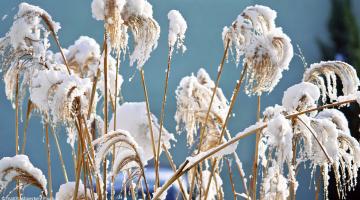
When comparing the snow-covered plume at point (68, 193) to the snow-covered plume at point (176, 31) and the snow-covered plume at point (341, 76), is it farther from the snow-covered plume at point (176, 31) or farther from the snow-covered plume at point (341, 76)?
the snow-covered plume at point (341, 76)

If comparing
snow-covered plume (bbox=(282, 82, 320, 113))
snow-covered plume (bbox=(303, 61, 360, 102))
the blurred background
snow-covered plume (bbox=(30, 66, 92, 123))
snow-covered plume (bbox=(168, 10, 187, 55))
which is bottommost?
snow-covered plume (bbox=(30, 66, 92, 123))

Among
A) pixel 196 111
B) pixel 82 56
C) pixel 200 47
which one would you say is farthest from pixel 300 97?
pixel 200 47

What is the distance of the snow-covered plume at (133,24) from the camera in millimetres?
956

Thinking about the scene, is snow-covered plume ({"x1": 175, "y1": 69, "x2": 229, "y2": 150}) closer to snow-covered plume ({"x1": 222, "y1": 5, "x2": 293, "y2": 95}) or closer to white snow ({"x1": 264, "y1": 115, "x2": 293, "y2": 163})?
snow-covered plume ({"x1": 222, "y1": 5, "x2": 293, "y2": 95})

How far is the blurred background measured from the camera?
585cm

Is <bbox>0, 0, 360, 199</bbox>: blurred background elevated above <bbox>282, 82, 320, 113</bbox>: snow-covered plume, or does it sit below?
above

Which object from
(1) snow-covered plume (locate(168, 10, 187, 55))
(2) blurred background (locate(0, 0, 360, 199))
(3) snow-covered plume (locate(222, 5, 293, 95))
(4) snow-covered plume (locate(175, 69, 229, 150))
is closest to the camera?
(3) snow-covered plume (locate(222, 5, 293, 95))

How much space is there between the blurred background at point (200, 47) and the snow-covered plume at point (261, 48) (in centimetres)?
477

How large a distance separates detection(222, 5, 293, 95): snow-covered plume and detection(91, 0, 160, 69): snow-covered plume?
146 mm

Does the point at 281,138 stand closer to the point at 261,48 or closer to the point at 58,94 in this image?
the point at 261,48

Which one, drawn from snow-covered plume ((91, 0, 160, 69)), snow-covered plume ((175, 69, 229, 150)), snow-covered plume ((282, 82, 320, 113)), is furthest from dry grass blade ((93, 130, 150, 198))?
snow-covered plume ((175, 69, 229, 150))

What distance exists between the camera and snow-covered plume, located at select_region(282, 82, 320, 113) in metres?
1.05

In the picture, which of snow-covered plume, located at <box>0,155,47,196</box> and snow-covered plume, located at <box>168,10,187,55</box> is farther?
snow-covered plume, located at <box>168,10,187,55</box>

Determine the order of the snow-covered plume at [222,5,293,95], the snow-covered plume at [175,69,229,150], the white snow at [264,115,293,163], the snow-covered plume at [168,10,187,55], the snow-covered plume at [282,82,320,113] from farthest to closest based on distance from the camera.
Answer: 1. the snow-covered plume at [175,69,229,150]
2. the snow-covered plume at [168,10,187,55]
3. the snow-covered plume at [282,82,320,113]
4. the snow-covered plume at [222,5,293,95]
5. the white snow at [264,115,293,163]
